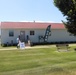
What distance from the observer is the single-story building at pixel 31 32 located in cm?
4453

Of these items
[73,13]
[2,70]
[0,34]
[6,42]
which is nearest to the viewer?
[2,70]

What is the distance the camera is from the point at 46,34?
1804 inches

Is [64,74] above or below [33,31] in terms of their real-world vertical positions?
below

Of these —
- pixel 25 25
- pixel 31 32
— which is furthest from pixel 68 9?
pixel 25 25

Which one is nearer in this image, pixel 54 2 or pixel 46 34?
pixel 54 2

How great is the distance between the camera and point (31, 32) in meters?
45.9

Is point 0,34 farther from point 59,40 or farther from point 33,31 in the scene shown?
point 59,40

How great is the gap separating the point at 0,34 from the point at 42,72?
34.1m

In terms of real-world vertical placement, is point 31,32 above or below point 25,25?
below

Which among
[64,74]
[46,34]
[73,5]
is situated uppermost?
[73,5]

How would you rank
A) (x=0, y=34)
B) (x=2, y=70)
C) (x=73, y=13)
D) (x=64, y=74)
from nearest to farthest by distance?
(x=64, y=74)
(x=2, y=70)
(x=73, y=13)
(x=0, y=34)

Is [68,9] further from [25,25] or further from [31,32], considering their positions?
[25,25]

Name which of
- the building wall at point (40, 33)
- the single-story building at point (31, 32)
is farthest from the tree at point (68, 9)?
the building wall at point (40, 33)

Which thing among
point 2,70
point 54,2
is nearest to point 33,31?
point 54,2
